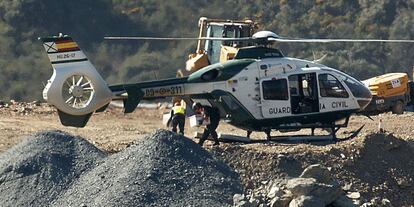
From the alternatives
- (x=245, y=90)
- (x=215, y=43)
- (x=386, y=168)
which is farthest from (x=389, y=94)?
(x=386, y=168)

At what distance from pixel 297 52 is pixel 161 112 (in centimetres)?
1025

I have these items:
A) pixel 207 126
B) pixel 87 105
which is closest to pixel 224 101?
pixel 207 126

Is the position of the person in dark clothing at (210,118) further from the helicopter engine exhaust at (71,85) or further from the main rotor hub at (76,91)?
the main rotor hub at (76,91)

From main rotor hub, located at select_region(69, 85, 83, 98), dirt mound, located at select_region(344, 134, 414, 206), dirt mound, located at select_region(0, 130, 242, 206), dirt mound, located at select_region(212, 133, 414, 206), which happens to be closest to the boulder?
dirt mound, located at select_region(212, 133, 414, 206)

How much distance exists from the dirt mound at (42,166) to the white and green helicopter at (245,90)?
1.65 m

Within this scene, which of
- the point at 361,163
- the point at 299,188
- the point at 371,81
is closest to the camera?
the point at 299,188

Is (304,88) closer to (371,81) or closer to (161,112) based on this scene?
(371,81)

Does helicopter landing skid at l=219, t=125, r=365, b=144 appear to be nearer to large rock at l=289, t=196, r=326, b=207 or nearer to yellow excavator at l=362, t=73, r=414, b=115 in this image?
yellow excavator at l=362, t=73, r=414, b=115

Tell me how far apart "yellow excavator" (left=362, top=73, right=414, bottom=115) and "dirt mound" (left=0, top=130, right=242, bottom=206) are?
293 inches

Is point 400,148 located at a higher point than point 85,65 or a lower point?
lower

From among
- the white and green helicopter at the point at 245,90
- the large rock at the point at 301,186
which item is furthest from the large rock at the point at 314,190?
the white and green helicopter at the point at 245,90

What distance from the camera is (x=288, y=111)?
21031mm

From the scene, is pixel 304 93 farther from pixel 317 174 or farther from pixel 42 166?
pixel 42 166

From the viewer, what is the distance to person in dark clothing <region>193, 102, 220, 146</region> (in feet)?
66.2
